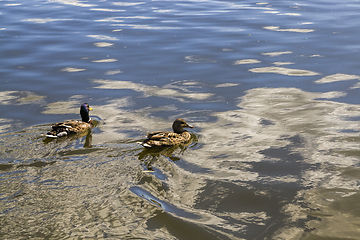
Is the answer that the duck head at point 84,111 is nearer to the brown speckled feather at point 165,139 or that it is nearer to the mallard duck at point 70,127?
the mallard duck at point 70,127

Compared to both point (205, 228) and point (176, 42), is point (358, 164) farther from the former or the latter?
point (176, 42)

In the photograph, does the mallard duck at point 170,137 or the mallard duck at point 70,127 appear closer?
the mallard duck at point 170,137

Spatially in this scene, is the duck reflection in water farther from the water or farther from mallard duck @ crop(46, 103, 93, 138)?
mallard duck @ crop(46, 103, 93, 138)

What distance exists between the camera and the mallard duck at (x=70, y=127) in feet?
30.7

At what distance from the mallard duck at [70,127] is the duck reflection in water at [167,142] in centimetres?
177

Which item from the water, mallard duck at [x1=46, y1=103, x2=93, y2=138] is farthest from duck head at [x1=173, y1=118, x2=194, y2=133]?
mallard duck at [x1=46, y1=103, x2=93, y2=138]

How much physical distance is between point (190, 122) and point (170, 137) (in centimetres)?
117

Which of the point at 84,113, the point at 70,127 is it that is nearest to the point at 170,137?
the point at 70,127

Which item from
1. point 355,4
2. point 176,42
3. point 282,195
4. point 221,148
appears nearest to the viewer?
point 282,195

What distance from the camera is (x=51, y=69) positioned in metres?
13.8

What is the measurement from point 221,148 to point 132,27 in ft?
37.6

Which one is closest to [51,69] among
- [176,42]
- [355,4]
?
[176,42]

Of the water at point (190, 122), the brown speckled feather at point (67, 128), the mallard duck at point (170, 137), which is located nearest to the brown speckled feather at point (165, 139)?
the mallard duck at point (170, 137)

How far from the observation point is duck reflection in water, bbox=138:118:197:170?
28.1ft
